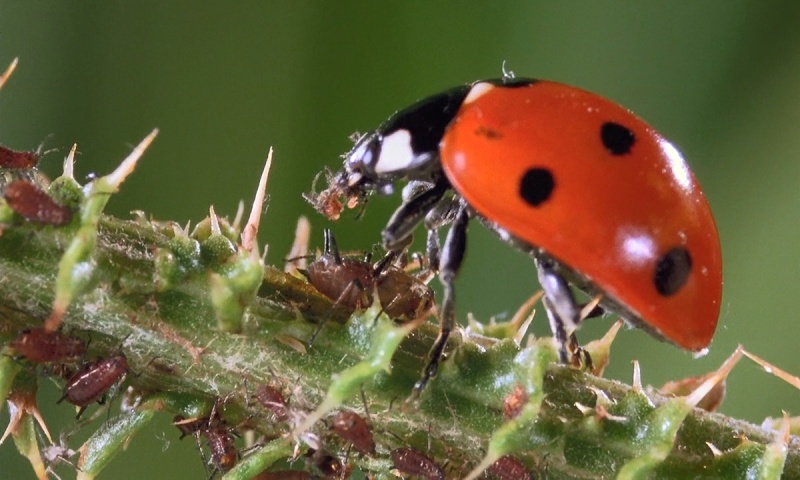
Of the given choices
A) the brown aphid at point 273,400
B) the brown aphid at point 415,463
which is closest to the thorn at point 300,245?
the brown aphid at point 273,400

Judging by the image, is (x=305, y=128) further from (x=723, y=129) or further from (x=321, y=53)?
(x=723, y=129)

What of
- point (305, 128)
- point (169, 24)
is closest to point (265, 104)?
point (305, 128)

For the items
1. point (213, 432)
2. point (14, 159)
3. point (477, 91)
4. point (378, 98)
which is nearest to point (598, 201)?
point (477, 91)

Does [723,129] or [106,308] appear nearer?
[106,308]

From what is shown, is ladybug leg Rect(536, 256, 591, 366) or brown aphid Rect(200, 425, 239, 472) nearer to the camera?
brown aphid Rect(200, 425, 239, 472)

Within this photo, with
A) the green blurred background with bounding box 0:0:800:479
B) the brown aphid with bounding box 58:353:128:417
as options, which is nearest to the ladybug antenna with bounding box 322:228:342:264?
the brown aphid with bounding box 58:353:128:417

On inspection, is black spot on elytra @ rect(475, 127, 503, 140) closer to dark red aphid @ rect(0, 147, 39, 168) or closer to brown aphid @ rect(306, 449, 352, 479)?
brown aphid @ rect(306, 449, 352, 479)

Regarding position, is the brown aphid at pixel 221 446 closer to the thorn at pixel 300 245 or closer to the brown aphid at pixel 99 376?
the brown aphid at pixel 99 376
